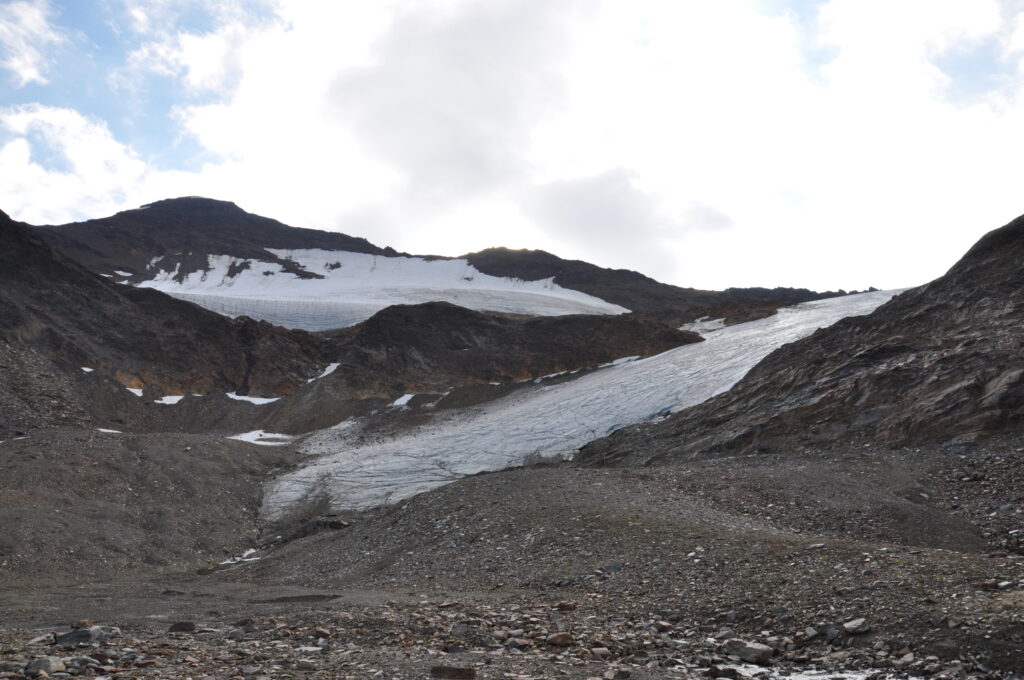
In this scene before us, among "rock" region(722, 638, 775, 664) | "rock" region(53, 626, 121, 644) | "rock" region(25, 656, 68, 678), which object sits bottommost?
"rock" region(722, 638, 775, 664)

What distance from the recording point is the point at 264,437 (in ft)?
142

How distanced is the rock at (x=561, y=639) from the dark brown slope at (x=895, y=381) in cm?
1559

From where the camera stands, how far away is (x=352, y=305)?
245 ft

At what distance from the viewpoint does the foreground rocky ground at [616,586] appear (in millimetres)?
8172

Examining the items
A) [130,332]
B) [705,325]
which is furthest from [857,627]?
[705,325]

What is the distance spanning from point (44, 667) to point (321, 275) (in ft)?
299

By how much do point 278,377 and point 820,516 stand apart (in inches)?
1702

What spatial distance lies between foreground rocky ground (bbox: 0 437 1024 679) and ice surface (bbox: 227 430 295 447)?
18.6 metres

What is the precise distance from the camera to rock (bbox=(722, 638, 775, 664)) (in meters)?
8.44

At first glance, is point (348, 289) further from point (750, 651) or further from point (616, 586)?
point (750, 651)

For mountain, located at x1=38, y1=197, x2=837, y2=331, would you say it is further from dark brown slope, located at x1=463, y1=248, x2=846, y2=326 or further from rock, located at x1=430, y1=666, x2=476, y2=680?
rock, located at x1=430, y1=666, x2=476, y2=680

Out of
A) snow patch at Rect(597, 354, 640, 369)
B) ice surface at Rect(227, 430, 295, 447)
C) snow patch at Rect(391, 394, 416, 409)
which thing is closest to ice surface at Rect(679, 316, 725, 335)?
snow patch at Rect(597, 354, 640, 369)

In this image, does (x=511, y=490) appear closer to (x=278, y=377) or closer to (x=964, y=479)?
(x=964, y=479)

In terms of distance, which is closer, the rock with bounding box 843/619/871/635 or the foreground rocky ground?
the foreground rocky ground
